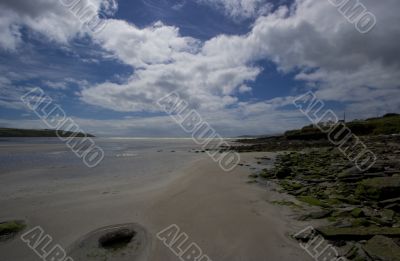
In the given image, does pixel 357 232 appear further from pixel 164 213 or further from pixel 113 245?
pixel 113 245

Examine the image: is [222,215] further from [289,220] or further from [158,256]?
[158,256]

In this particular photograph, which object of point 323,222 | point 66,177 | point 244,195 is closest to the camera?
point 323,222

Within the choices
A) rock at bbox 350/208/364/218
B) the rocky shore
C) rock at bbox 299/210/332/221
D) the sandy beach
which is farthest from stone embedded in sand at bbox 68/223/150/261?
rock at bbox 350/208/364/218

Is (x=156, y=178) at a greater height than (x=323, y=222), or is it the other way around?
(x=156, y=178)

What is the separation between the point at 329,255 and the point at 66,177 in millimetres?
14157

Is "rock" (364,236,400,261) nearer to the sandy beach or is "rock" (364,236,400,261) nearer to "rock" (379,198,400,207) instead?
the sandy beach

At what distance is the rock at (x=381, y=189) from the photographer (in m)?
7.91

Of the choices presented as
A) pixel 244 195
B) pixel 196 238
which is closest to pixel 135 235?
pixel 196 238

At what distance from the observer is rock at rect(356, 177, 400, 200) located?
25.9ft

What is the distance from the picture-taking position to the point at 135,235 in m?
6.26

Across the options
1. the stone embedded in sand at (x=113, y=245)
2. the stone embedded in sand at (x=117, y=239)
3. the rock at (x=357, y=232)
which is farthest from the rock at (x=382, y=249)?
the stone embedded in sand at (x=117, y=239)

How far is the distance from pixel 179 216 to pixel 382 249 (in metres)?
5.20

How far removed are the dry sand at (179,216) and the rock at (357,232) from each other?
851 mm

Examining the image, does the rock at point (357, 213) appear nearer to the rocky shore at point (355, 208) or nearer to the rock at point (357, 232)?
the rocky shore at point (355, 208)
